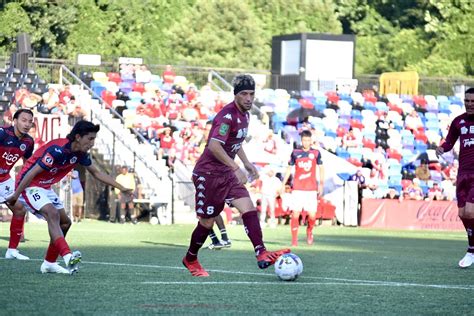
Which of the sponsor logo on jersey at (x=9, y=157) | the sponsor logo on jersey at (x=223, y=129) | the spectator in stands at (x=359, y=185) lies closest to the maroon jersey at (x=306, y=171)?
the sponsor logo on jersey at (x=9, y=157)

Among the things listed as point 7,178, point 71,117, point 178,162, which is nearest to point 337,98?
point 178,162

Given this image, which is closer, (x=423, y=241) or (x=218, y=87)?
(x=423, y=241)

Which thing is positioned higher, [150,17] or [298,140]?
[150,17]

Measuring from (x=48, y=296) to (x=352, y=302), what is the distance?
2.49 meters

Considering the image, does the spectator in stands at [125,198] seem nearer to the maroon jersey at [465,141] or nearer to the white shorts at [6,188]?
the white shorts at [6,188]

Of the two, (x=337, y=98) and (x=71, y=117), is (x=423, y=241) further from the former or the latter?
(x=337, y=98)

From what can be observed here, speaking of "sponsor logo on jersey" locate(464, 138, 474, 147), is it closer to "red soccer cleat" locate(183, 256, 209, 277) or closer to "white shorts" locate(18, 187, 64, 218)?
"red soccer cleat" locate(183, 256, 209, 277)

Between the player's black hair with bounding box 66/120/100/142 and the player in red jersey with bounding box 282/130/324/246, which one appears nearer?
the player's black hair with bounding box 66/120/100/142

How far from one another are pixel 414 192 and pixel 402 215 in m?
1.54

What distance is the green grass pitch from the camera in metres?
9.03

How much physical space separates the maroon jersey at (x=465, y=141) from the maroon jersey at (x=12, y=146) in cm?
529

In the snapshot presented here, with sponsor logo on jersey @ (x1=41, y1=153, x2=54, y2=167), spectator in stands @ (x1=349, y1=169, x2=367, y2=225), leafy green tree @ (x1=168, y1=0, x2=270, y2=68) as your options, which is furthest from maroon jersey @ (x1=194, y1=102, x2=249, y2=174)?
leafy green tree @ (x1=168, y1=0, x2=270, y2=68)

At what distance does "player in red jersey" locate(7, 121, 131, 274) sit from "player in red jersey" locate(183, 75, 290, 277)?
80 cm

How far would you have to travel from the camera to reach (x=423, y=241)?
2397 cm
